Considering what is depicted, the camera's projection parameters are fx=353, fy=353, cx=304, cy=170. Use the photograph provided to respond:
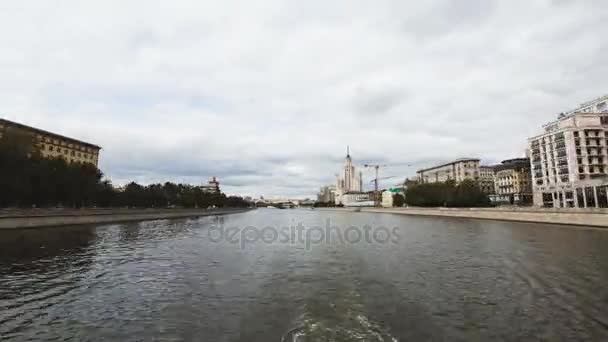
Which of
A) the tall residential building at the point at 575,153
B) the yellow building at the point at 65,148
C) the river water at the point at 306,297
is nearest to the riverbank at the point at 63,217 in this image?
the river water at the point at 306,297

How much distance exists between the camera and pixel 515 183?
163875 mm

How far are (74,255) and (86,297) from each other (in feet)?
48.3

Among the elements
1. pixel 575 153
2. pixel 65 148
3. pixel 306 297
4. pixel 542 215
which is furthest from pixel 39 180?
pixel 575 153

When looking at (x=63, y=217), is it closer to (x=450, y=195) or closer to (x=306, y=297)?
(x=306, y=297)

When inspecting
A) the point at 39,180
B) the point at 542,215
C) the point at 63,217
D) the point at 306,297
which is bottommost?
the point at 306,297

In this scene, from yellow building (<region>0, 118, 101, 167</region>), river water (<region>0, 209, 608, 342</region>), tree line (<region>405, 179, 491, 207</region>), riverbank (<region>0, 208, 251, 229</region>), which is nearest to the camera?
river water (<region>0, 209, 608, 342</region>)

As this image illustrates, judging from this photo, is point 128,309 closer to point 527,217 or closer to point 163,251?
point 163,251

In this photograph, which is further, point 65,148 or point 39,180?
point 65,148

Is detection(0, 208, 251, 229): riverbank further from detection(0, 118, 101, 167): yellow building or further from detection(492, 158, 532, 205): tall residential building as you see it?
detection(492, 158, 532, 205): tall residential building

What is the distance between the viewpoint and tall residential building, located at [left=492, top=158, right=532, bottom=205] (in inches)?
6181

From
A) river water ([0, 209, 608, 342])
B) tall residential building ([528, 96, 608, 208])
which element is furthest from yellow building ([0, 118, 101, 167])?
tall residential building ([528, 96, 608, 208])

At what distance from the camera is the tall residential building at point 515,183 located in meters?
157

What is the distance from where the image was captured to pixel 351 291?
1538cm

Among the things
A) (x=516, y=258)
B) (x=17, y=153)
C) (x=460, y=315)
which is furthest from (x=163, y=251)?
(x=17, y=153)
